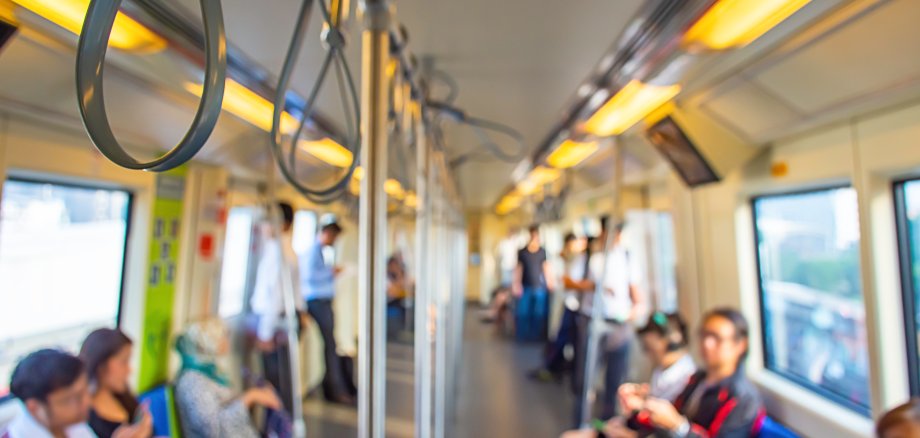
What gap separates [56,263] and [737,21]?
4.46 ft

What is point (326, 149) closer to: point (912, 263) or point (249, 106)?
point (249, 106)

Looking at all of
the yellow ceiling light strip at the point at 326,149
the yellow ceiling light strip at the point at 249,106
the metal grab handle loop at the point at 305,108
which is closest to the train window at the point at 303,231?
the yellow ceiling light strip at the point at 326,149

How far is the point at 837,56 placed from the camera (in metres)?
1.04

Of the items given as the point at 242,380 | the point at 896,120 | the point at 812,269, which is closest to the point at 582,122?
the point at 896,120

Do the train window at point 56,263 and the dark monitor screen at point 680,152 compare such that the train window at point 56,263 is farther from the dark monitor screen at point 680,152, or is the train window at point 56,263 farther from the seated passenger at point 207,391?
the dark monitor screen at point 680,152

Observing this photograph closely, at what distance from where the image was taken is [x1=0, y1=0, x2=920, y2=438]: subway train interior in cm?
55

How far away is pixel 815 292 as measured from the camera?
159 centimetres

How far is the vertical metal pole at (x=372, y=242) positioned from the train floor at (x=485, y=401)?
3.18ft

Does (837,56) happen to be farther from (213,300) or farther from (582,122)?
(213,300)

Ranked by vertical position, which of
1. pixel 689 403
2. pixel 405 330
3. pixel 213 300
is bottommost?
pixel 689 403

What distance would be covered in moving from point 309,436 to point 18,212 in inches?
69.0

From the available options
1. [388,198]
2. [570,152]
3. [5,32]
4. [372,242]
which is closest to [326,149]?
[388,198]

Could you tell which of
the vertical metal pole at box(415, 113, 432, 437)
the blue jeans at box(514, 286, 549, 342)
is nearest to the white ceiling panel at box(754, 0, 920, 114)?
the vertical metal pole at box(415, 113, 432, 437)

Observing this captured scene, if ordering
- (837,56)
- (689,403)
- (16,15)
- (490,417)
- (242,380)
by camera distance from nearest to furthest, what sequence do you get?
(16,15) < (837,56) < (689,403) < (242,380) < (490,417)
